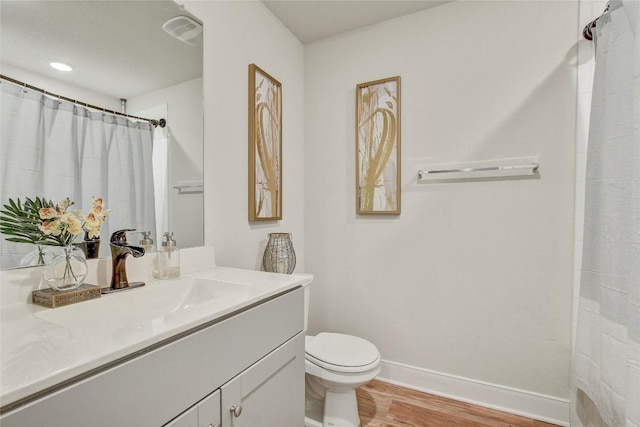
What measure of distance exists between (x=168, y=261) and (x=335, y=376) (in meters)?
0.93

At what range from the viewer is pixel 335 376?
1465mm

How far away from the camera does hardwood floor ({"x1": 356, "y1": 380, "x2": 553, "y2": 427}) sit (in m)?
1.61

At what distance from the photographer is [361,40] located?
82.4 inches

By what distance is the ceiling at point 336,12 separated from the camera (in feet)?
6.05

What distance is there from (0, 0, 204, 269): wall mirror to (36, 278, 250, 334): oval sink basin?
8.5 inches

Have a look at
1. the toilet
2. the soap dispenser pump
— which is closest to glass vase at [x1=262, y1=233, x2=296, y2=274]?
the toilet

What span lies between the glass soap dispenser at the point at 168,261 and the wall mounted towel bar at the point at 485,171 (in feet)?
4.67

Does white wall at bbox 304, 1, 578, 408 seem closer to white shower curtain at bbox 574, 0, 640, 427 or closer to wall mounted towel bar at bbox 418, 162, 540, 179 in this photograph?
wall mounted towel bar at bbox 418, 162, 540, 179

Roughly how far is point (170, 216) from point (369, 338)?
1.50 meters

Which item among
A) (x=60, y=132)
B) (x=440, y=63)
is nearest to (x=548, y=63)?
(x=440, y=63)

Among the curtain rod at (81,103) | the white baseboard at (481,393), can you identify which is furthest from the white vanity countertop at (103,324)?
the white baseboard at (481,393)

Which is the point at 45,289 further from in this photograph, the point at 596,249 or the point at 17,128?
the point at 596,249

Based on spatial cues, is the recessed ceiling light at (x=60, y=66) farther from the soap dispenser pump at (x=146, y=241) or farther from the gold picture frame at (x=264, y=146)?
the gold picture frame at (x=264, y=146)

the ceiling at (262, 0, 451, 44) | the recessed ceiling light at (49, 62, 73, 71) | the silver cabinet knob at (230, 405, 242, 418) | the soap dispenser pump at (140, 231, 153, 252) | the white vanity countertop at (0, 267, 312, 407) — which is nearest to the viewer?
the white vanity countertop at (0, 267, 312, 407)
